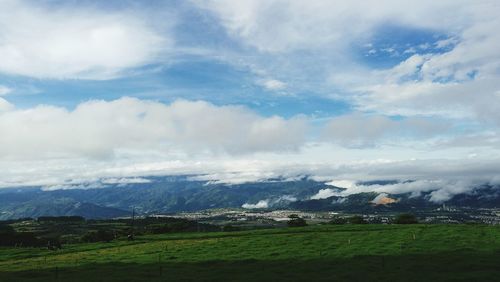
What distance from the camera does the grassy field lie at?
65312 mm

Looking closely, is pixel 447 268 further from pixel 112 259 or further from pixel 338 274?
pixel 112 259

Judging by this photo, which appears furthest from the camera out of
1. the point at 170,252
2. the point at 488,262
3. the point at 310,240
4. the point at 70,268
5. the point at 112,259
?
the point at 310,240

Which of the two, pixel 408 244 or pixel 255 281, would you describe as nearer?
pixel 255 281

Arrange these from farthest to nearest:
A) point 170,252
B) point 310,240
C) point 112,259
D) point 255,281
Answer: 1. point 310,240
2. point 170,252
3. point 112,259
4. point 255,281

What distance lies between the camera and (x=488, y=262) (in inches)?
2827

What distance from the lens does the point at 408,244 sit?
98250mm

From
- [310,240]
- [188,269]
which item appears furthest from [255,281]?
[310,240]

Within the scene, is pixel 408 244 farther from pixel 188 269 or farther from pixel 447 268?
pixel 188 269

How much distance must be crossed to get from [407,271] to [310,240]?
160 ft

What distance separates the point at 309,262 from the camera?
78.8 metres

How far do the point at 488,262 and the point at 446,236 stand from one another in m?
40.2

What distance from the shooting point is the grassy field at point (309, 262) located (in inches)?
2571

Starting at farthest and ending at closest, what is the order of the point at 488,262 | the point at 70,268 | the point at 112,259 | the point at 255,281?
1. the point at 112,259
2. the point at 70,268
3. the point at 488,262
4. the point at 255,281

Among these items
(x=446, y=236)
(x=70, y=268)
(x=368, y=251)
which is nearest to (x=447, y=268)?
(x=368, y=251)
